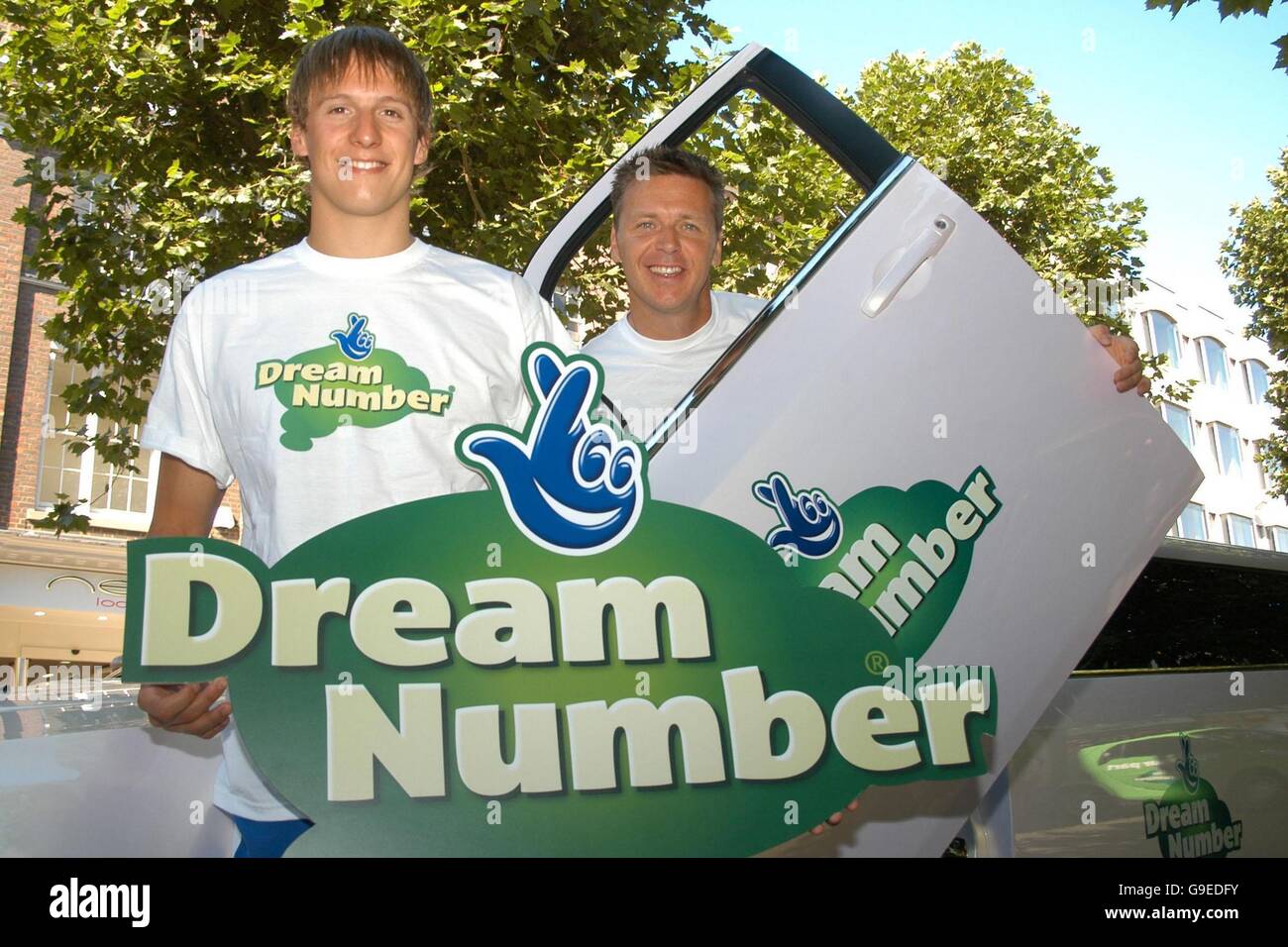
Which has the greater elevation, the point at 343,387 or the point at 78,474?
the point at 78,474

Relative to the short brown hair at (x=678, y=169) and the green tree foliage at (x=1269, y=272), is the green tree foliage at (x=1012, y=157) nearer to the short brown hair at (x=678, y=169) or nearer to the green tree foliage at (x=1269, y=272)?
the green tree foliage at (x=1269, y=272)

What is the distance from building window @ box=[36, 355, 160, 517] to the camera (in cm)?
750

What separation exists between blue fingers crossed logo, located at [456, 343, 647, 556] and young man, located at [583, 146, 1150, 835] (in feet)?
1.93

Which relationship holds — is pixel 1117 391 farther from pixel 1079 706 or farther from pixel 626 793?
pixel 626 793

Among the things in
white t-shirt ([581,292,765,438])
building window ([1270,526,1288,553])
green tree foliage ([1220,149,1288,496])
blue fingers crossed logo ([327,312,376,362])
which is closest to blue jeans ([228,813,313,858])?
blue fingers crossed logo ([327,312,376,362])

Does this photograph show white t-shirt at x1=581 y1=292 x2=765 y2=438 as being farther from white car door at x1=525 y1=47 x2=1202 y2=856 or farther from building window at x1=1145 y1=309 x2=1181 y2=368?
building window at x1=1145 y1=309 x2=1181 y2=368

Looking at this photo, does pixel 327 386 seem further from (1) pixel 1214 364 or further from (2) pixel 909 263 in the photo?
(1) pixel 1214 364

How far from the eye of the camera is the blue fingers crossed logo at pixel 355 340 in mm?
1802

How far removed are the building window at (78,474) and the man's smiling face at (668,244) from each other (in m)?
5.36

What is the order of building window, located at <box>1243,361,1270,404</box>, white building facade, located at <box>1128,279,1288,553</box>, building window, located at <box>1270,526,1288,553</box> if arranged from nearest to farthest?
white building facade, located at <box>1128,279,1288,553</box> → building window, located at <box>1243,361,1270,404</box> → building window, located at <box>1270,526,1288,553</box>

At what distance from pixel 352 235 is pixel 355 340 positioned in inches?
9.6

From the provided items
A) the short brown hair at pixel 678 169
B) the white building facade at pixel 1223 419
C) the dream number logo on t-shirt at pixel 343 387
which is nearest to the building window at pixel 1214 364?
the white building facade at pixel 1223 419

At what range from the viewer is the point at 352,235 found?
6.36 feet

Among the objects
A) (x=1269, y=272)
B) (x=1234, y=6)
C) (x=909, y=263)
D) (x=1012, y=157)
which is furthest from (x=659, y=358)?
(x=1269, y=272)
